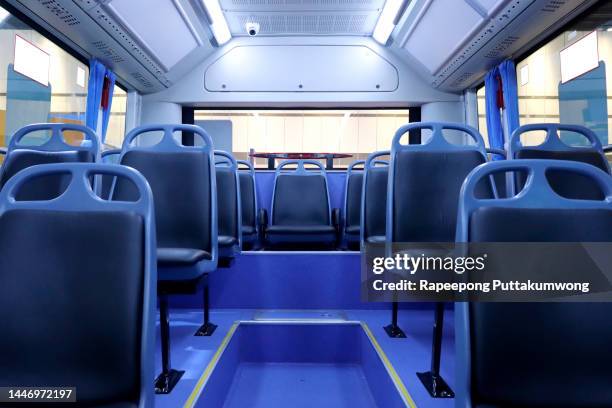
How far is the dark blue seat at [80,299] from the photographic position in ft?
2.62

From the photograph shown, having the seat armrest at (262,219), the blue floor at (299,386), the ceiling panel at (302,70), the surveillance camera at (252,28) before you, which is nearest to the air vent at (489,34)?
the ceiling panel at (302,70)

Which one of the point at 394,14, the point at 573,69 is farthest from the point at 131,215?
the point at 394,14

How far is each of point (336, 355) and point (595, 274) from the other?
4.90ft

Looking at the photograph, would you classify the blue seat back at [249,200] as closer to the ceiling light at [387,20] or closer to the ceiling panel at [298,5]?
the ceiling panel at [298,5]

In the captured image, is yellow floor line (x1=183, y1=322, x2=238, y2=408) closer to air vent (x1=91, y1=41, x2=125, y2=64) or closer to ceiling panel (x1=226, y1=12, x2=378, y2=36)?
air vent (x1=91, y1=41, x2=125, y2=64)

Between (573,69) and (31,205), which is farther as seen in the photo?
(573,69)

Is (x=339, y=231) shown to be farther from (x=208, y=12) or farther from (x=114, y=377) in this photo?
(x=208, y=12)

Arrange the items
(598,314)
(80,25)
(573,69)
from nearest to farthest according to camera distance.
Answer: (598,314), (573,69), (80,25)

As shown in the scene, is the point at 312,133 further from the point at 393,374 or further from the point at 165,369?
the point at 165,369

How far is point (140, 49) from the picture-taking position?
4.27 meters

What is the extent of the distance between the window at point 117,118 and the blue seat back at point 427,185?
4.58m

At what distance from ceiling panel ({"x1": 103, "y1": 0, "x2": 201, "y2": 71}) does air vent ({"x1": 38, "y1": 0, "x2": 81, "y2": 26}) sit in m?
0.33

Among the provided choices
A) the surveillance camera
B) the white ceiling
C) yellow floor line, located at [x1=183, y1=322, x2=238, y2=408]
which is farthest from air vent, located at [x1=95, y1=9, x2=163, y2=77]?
yellow floor line, located at [x1=183, y1=322, x2=238, y2=408]

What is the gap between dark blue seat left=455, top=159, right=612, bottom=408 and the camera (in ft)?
2.57
